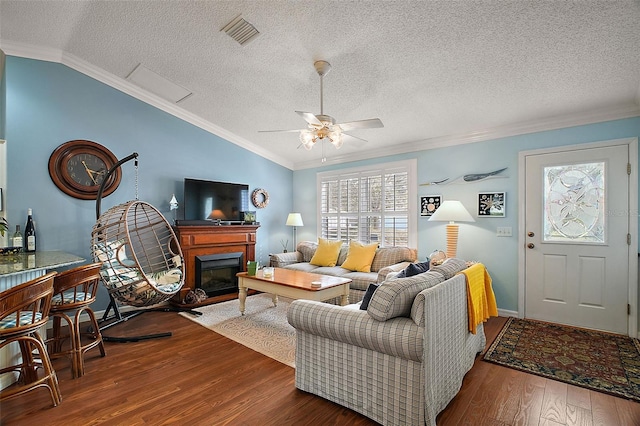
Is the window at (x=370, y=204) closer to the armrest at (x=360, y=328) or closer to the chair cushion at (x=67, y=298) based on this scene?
the armrest at (x=360, y=328)

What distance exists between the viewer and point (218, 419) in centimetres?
196

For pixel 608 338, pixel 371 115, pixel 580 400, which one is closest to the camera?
pixel 580 400

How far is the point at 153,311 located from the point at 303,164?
3.65m

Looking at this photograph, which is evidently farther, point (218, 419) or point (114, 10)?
point (114, 10)

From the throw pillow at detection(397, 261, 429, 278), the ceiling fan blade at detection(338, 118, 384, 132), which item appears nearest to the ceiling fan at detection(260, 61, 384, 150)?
the ceiling fan blade at detection(338, 118, 384, 132)

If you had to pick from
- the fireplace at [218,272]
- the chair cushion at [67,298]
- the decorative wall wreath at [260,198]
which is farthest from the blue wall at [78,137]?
the chair cushion at [67,298]

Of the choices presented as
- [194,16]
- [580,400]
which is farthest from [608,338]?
[194,16]

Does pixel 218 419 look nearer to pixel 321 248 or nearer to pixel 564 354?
pixel 564 354

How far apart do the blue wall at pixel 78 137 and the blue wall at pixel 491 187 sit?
11.3ft

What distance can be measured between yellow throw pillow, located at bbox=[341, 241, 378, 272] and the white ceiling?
5.82 feet

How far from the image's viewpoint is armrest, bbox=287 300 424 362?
1745 millimetres

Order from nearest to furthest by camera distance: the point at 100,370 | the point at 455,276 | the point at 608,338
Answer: the point at 455,276 → the point at 100,370 → the point at 608,338

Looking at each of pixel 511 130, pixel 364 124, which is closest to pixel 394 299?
pixel 364 124

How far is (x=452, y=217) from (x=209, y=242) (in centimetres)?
Result: 343
